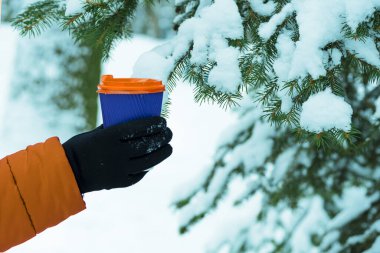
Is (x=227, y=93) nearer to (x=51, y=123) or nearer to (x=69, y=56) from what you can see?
(x=69, y=56)

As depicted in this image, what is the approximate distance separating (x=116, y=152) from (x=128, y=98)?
0.15 m

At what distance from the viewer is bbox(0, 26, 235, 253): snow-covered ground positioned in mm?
4309

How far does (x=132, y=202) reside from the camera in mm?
5383

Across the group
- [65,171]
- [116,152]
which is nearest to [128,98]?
[116,152]

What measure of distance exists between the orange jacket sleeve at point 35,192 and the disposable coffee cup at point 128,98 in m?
0.18

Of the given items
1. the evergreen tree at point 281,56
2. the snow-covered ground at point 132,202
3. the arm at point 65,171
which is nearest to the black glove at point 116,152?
the arm at point 65,171

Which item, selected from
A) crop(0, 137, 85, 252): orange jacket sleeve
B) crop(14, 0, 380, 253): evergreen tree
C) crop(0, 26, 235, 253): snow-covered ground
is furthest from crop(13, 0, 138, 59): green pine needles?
crop(0, 26, 235, 253): snow-covered ground

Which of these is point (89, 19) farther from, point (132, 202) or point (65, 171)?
point (132, 202)

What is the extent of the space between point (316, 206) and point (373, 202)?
2.79ft

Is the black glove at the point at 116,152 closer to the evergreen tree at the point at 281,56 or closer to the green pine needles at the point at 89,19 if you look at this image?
the evergreen tree at the point at 281,56

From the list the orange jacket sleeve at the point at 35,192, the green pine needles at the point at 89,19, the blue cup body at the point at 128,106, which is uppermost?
the green pine needles at the point at 89,19

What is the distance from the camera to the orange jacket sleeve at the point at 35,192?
4.36 feet

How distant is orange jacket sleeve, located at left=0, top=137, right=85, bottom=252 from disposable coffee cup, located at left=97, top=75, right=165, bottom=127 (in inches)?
6.9

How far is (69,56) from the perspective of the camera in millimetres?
5844
